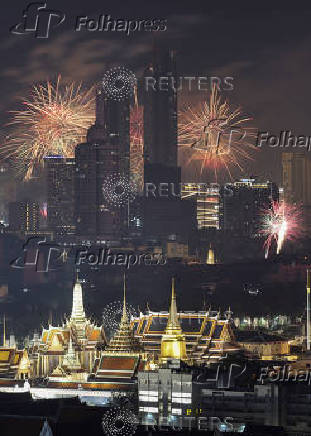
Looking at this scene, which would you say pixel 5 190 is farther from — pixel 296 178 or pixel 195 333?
pixel 195 333

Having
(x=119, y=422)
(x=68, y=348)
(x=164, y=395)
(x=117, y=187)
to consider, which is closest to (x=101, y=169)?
(x=117, y=187)

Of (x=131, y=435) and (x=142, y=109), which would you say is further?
(x=142, y=109)

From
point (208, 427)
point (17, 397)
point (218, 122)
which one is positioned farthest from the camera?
point (218, 122)

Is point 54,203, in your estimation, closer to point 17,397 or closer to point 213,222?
point 213,222

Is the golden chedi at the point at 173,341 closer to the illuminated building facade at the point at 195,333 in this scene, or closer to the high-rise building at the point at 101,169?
the illuminated building facade at the point at 195,333

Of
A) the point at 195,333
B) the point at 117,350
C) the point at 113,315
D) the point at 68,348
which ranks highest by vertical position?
the point at 113,315

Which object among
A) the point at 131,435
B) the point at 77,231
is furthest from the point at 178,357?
the point at 77,231

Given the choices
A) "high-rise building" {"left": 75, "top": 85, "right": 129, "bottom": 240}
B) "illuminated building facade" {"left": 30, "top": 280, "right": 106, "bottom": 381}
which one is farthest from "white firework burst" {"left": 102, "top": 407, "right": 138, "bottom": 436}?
"high-rise building" {"left": 75, "top": 85, "right": 129, "bottom": 240}
